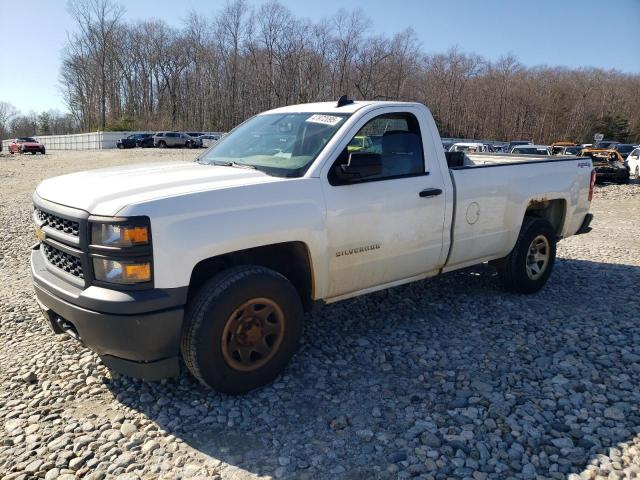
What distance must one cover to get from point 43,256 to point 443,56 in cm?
7721

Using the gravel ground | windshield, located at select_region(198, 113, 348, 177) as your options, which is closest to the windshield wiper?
windshield, located at select_region(198, 113, 348, 177)

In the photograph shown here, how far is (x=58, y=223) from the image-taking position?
10.7 ft

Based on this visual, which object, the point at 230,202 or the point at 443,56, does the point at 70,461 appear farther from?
the point at 443,56

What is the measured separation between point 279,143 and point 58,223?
69.1 inches

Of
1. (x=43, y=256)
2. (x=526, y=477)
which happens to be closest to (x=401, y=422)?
(x=526, y=477)

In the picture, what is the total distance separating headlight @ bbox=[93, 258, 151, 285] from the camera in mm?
2824

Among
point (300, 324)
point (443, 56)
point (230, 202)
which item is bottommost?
point (300, 324)

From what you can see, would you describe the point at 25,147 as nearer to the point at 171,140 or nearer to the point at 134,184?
the point at 171,140

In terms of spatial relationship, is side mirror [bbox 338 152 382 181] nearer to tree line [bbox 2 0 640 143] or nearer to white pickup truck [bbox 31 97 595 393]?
white pickup truck [bbox 31 97 595 393]

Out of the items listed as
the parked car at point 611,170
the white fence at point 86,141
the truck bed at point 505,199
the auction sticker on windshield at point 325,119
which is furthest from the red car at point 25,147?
the truck bed at point 505,199

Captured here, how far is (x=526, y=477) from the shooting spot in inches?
104

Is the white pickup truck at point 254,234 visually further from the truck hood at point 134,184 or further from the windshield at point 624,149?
the windshield at point 624,149

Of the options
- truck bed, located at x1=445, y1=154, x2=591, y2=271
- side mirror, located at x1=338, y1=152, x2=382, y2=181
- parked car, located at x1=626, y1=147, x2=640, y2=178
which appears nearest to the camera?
side mirror, located at x1=338, y1=152, x2=382, y2=181

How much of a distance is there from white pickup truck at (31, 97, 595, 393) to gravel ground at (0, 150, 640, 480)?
14.5 inches
